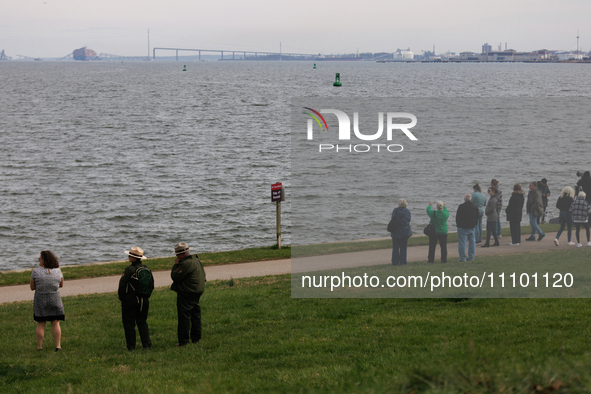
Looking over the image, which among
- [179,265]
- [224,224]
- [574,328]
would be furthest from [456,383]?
[224,224]

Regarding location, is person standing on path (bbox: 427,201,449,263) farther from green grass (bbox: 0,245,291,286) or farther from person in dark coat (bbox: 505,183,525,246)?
green grass (bbox: 0,245,291,286)

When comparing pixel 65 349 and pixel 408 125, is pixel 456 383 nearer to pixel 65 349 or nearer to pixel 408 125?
pixel 65 349

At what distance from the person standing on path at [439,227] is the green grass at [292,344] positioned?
1.14 m

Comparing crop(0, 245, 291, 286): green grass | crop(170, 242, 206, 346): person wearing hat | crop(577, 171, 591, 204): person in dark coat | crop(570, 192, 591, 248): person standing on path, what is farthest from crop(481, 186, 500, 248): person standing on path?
crop(0, 245, 291, 286): green grass

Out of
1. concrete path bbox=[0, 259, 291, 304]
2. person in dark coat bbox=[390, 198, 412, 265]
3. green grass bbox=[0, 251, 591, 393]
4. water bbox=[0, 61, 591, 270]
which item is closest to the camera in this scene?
green grass bbox=[0, 251, 591, 393]

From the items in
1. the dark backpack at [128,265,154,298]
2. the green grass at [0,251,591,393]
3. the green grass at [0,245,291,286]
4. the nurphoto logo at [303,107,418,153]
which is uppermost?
the nurphoto logo at [303,107,418,153]

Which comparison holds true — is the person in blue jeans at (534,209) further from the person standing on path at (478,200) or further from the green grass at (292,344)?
the green grass at (292,344)

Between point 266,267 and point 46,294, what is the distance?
7.97 m

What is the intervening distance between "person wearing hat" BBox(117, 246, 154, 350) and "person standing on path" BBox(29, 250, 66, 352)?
3.32ft

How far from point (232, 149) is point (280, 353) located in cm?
4185

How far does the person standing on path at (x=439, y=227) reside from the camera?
1122 cm

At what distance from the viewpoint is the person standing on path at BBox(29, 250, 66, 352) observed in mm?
8766

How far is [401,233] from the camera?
10.9 metres

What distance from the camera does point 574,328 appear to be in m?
8.05
